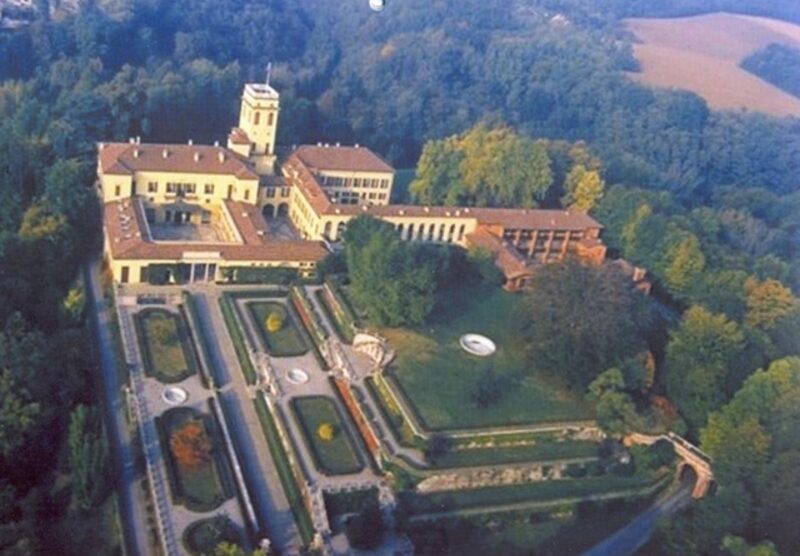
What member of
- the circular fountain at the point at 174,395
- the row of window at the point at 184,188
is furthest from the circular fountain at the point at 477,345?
the row of window at the point at 184,188

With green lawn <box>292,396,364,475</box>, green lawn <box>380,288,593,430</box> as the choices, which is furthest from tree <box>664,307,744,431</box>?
green lawn <box>292,396,364,475</box>

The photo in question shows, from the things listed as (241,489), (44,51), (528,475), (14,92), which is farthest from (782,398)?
(44,51)

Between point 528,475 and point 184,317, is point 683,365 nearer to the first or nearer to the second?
point 528,475

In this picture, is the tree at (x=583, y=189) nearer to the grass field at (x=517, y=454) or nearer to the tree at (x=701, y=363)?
the tree at (x=701, y=363)

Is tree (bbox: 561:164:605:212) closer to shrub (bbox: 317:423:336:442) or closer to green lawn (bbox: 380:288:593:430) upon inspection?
green lawn (bbox: 380:288:593:430)

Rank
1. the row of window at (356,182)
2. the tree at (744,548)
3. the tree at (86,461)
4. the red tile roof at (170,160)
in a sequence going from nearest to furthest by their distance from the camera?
the tree at (744,548) < the tree at (86,461) < the red tile roof at (170,160) < the row of window at (356,182)
